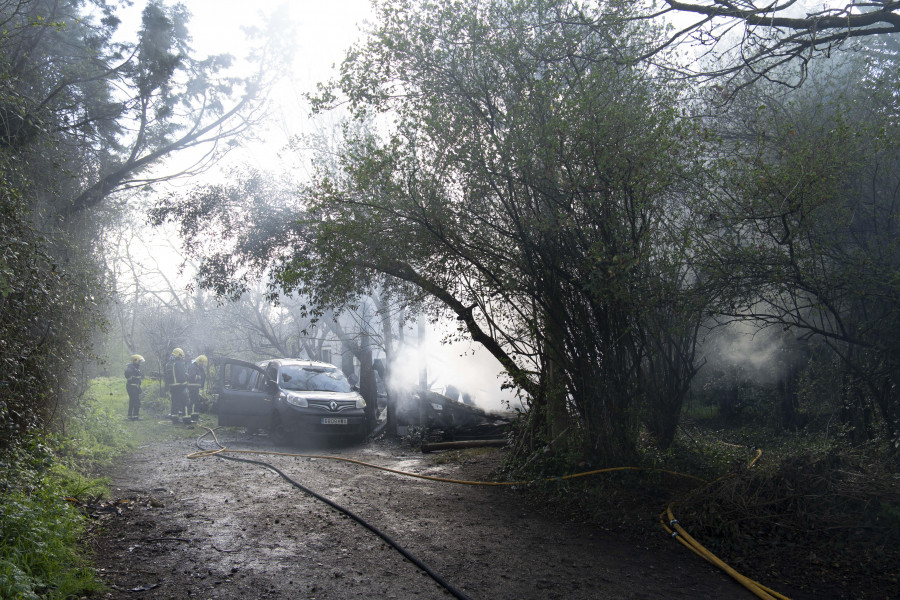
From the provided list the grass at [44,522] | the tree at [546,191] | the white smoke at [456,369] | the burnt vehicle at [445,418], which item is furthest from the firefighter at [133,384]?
the tree at [546,191]

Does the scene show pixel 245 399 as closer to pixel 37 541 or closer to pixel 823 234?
pixel 37 541

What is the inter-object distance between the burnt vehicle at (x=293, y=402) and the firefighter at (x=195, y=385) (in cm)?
347

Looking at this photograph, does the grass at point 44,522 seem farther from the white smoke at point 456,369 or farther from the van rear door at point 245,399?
the white smoke at point 456,369

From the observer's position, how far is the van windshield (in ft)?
41.5

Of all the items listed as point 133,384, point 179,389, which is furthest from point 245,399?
point 133,384

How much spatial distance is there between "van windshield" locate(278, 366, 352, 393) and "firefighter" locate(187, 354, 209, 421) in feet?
17.8

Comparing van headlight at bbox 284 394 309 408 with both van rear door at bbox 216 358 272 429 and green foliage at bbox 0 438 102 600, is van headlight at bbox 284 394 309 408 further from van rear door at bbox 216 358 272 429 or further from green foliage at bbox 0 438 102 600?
green foliage at bbox 0 438 102 600

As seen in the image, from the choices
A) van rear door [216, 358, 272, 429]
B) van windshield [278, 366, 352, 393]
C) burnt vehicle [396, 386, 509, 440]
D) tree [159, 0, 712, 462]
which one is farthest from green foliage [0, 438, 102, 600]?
burnt vehicle [396, 386, 509, 440]

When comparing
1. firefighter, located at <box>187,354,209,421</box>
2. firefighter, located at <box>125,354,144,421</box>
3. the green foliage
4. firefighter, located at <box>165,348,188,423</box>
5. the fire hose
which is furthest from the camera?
firefighter, located at <box>187,354,209,421</box>

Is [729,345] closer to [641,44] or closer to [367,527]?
[641,44]

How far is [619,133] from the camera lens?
5457 mm

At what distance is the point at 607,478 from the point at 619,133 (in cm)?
376

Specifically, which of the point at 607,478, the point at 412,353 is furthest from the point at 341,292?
the point at 412,353

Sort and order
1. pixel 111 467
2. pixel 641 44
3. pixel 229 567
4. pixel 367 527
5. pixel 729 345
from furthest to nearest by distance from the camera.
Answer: pixel 729 345
pixel 111 467
pixel 641 44
pixel 367 527
pixel 229 567
